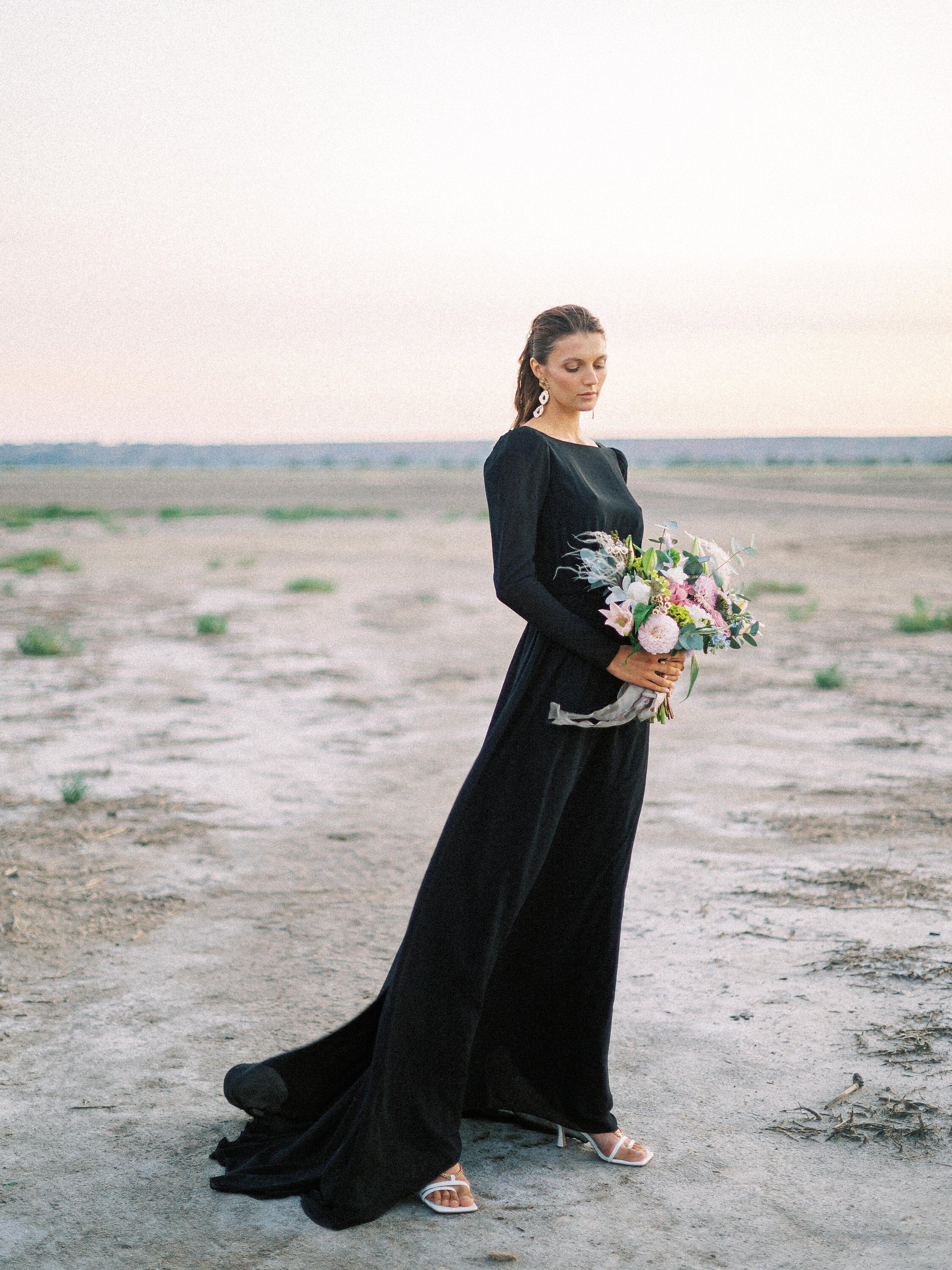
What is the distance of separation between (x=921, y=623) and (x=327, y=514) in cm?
3057

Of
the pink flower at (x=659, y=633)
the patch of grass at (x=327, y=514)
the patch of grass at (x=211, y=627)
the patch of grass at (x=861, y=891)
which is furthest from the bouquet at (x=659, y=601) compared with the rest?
the patch of grass at (x=327, y=514)

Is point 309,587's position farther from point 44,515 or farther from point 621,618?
point 44,515

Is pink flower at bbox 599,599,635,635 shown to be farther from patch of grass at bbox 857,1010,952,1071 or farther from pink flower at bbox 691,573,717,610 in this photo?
patch of grass at bbox 857,1010,952,1071

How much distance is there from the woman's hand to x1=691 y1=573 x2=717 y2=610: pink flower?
140mm

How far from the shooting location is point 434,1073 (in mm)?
3037

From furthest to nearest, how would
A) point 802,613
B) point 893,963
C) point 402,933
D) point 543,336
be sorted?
point 802,613
point 402,933
point 893,963
point 543,336

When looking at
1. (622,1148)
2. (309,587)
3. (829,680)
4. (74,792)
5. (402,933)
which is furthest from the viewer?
(309,587)

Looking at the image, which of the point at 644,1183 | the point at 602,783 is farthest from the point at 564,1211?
the point at 602,783

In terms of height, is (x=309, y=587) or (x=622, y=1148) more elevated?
(x=309, y=587)

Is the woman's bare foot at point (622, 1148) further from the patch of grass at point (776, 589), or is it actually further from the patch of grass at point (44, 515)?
the patch of grass at point (44, 515)

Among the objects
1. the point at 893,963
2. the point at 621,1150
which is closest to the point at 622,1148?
the point at 621,1150

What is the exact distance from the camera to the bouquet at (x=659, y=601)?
9.52 feet

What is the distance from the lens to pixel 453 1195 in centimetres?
303

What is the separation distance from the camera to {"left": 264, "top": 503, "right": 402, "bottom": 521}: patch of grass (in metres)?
40.3
